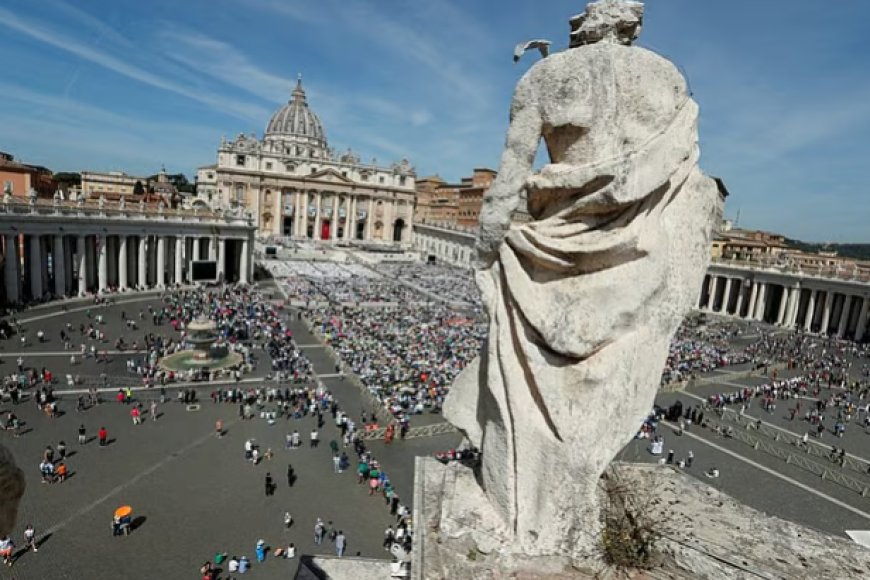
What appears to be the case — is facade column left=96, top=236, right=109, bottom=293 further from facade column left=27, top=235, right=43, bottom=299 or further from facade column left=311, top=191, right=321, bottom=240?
facade column left=311, top=191, right=321, bottom=240

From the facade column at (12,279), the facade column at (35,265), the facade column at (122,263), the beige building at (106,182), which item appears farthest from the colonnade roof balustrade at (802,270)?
the beige building at (106,182)

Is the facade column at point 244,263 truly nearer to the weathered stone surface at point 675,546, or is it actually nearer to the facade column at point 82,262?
the facade column at point 82,262

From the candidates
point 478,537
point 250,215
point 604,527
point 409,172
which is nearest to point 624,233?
point 604,527

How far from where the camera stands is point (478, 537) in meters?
3.60

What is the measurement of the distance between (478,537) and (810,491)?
44.9 ft

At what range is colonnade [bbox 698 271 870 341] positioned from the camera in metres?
37.0

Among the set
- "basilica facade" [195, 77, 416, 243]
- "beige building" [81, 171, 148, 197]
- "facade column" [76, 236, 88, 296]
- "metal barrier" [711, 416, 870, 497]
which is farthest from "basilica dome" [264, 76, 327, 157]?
"metal barrier" [711, 416, 870, 497]

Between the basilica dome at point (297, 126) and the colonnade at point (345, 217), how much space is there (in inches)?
781

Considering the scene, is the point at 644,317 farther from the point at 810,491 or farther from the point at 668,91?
the point at 810,491

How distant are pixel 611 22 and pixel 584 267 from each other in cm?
170

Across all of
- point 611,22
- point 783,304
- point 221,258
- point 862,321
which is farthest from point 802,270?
point 611,22

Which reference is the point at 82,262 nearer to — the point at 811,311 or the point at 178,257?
the point at 178,257

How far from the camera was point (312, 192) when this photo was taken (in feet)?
282

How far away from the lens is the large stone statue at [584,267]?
11.5 feet
